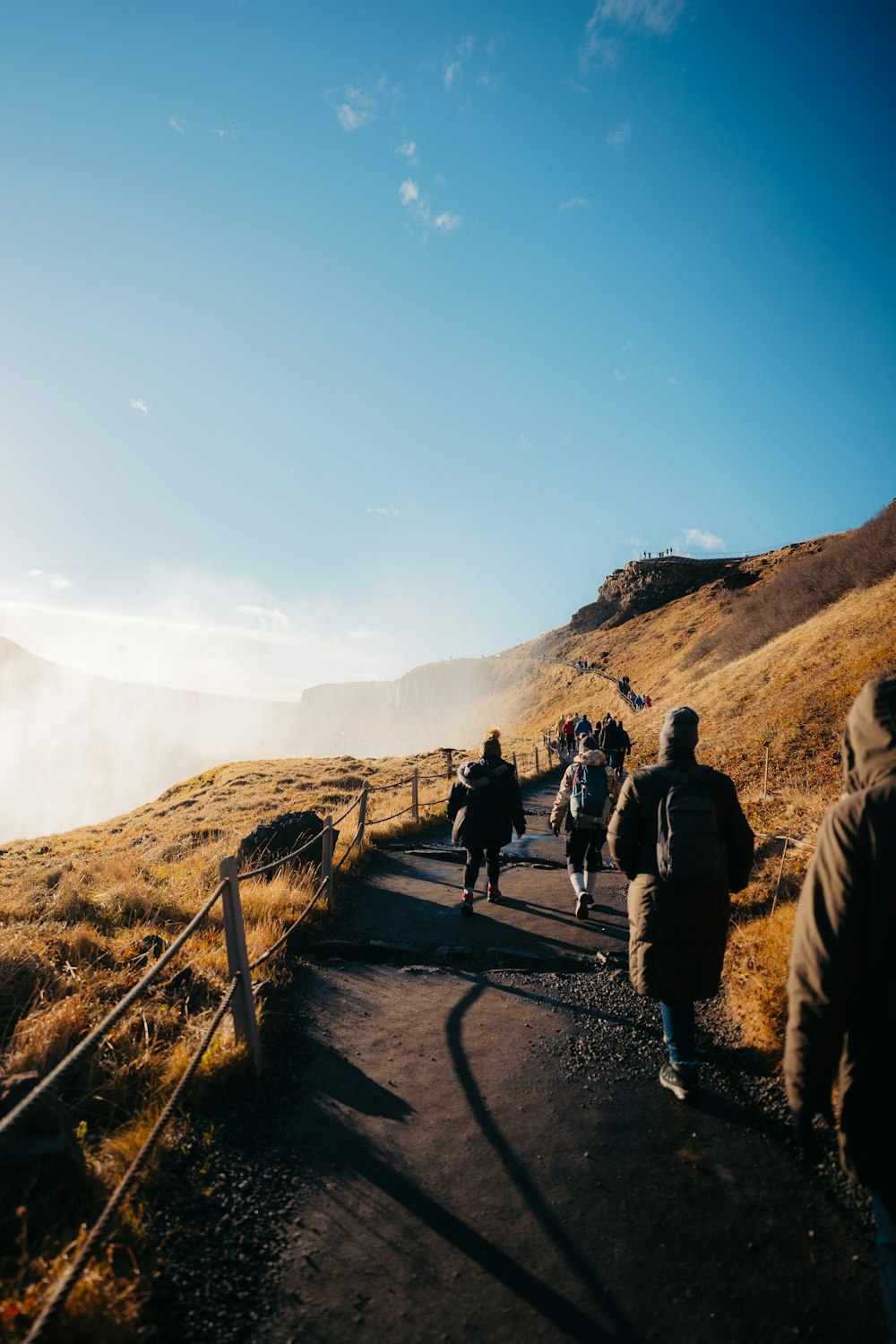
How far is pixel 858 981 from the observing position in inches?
75.1

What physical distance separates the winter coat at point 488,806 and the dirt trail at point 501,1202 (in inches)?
95.4

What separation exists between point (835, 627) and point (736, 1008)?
21591 mm

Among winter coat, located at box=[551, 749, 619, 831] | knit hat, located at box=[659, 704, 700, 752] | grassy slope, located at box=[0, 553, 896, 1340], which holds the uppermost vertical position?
knit hat, located at box=[659, 704, 700, 752]

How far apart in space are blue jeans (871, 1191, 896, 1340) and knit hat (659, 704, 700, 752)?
2205 mm

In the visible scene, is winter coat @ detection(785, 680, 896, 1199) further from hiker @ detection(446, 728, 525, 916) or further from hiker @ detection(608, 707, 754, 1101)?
hiker @ detection(446, 728, 525, 916)

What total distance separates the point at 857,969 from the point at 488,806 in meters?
5.59

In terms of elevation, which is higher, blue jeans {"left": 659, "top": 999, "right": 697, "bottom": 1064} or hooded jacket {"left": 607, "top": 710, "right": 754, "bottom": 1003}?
hooded jacket {"left": 607, "top": 710, "right": 754, "bottom": 1003}

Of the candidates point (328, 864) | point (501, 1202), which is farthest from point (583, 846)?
point (501, 1202)

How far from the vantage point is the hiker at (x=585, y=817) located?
23.9 ft

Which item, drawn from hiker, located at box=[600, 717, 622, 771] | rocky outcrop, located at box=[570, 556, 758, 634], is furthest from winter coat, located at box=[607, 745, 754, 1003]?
rocky outcrop, located at box=[570, 556, 758, 634]

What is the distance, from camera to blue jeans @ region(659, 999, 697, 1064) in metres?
3.68

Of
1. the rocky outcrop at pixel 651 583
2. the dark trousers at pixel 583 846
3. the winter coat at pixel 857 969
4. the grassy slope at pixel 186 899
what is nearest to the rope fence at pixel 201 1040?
the grassy slope at pixel 186 899

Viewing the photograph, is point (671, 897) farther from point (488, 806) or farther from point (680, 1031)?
point (488, 806)

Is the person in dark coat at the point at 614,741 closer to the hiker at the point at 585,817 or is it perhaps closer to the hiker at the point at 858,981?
the hiker at the point at 585,817
